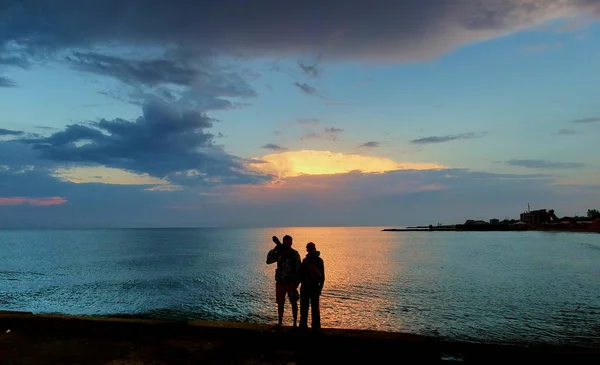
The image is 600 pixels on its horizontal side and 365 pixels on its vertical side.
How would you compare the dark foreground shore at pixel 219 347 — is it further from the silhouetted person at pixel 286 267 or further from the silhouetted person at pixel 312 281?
the silhouetted person at pixel 286 267

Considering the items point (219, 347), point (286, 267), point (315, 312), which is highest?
point (286, 267)

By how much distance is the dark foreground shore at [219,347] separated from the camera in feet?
26.0

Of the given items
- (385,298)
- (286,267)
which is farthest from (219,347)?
(385,298)

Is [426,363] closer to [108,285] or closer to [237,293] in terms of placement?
[237,293]

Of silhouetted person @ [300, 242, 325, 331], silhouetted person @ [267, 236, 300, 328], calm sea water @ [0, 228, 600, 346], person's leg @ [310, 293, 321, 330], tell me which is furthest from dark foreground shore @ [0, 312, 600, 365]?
calm sea water @ [0, 228, 600, 346]

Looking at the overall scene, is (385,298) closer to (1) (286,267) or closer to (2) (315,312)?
(2) (315,312)

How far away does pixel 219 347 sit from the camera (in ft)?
28.3

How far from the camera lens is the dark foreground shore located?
7.93 meters

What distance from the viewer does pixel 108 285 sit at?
3525 cm

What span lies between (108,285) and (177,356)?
103 ft

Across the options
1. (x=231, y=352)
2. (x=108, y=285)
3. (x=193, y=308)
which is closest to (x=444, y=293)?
(x=193, y=308)

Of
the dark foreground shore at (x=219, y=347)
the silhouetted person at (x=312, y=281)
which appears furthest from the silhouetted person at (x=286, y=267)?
the dark foreground shore at (x=219, y=347)

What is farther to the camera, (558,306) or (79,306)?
(79,306)

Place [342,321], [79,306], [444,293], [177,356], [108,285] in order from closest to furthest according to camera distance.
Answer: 1. [177,356]
2. [342,321]
3. [79,306]
4. [444,293]
5. [108,285]
